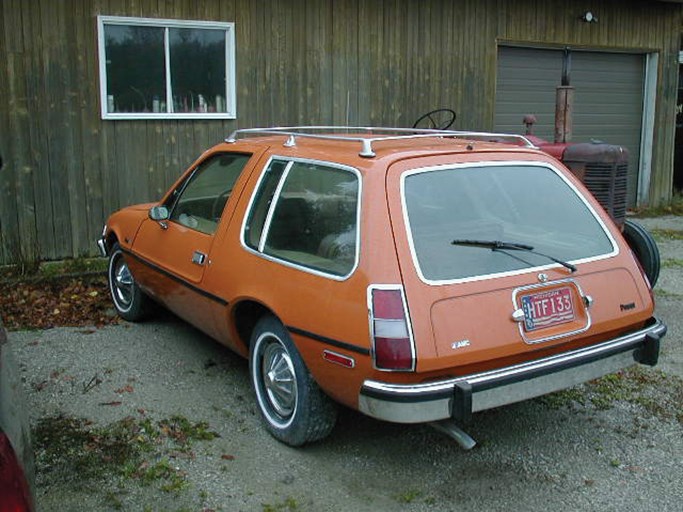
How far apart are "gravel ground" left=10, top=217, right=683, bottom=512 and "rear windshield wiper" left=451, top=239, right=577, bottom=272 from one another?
1030 millimetres

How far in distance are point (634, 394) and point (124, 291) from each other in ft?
13.0

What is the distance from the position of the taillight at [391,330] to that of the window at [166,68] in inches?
228

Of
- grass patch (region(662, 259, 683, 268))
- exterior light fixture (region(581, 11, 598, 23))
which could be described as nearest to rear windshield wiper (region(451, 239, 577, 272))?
grass patch (region(662, 259, 683, 268))

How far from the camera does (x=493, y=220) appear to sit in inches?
159

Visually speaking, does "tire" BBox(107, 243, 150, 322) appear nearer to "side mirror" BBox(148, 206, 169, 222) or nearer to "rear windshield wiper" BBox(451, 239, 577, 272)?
"side mirror" BBox(148, 206, 169, 222)

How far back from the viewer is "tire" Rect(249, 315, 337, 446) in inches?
157

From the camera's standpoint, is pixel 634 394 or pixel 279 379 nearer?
pixel 279 379

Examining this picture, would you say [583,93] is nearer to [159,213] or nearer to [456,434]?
[159,213]

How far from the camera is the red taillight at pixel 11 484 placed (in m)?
Answer: 2.12

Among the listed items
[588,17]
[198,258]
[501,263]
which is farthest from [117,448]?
[588,17]

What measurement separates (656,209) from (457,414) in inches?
418

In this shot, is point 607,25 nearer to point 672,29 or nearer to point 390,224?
point 672,29

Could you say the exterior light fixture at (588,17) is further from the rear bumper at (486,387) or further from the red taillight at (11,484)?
the red taillight at (11,484)

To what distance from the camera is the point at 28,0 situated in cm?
784
